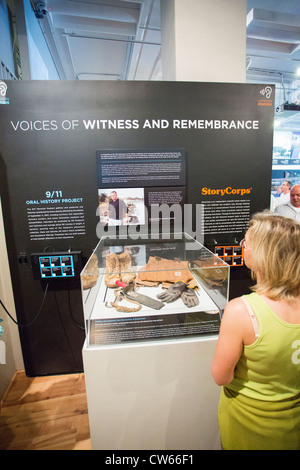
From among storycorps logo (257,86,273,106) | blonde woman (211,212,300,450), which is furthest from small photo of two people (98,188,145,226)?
storycorps logo (257,86,273,106)

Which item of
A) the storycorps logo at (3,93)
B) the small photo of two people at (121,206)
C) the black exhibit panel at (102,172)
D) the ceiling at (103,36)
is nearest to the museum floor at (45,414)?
the black exhibit panel at (102,172)

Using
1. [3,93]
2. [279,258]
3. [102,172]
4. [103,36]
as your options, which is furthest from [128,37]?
[279,258]

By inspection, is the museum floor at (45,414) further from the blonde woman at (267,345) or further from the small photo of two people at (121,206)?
the small photo of two people at (121,206)

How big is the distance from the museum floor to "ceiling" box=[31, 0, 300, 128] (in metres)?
4.35

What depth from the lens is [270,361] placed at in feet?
3.03

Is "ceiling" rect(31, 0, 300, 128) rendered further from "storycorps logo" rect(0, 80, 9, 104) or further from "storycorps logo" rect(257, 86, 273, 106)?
"storycorps logo" rect(0, 80, 9, 104)

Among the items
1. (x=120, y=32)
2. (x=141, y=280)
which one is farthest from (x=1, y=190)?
(x=120, y=32)

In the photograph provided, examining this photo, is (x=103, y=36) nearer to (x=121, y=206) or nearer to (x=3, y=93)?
(x=3, y=93)

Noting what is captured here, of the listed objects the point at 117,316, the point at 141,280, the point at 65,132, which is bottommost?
the point at 117,316

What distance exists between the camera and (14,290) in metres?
2.19

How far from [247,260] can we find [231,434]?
0.85 metres

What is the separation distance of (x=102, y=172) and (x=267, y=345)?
1.78 meters

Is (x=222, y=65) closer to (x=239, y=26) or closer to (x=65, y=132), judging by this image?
(x=239, y=26)

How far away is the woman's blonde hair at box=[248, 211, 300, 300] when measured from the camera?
936 millimetres
